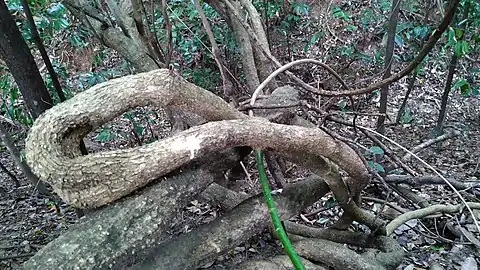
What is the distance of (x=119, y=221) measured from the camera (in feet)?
3.66

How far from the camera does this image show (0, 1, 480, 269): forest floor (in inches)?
82.0

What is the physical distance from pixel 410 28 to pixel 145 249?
2.53 metres

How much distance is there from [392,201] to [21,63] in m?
2.24

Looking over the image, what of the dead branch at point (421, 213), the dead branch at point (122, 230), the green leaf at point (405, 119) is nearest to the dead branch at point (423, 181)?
the dead branch at point (421, 213)

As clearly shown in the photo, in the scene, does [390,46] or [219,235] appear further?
[390,46]

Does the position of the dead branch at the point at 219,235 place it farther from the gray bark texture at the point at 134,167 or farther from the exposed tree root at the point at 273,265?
the exposed tree root at the point at 273,265

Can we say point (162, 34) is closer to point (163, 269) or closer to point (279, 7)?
point (279, 7)

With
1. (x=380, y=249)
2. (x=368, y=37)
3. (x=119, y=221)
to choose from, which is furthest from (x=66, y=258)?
(x=368, y=37)

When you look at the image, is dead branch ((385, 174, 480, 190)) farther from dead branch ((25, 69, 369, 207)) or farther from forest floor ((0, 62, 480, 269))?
dead branch ((25, 69, 369, 207))

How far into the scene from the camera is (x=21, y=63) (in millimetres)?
1837

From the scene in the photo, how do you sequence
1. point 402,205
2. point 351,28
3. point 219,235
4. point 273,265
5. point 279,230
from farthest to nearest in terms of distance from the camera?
point 351,28, point 402,205, point 273,265, point 219,235, point 279,230

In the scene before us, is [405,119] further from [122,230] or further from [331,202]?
[122,230]

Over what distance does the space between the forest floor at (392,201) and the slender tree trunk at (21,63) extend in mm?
622

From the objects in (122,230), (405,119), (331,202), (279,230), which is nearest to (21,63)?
(122,230)
